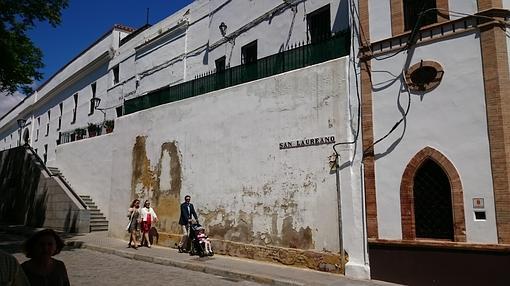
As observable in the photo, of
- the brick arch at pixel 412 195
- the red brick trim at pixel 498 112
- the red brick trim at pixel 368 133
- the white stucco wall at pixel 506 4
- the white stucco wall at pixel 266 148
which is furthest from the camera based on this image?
the white stucco wall at pixel 266 148

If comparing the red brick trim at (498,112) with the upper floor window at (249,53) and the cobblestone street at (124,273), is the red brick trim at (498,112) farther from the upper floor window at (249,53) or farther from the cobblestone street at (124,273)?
the upper floor window at (249,53)

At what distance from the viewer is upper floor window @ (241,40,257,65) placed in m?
16.3

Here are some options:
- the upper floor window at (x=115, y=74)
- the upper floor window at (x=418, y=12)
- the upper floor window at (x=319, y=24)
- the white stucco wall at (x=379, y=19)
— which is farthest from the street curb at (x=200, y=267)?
the upper floor window at (x=115, y=74)

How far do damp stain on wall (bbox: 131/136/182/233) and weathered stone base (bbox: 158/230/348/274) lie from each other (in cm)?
251

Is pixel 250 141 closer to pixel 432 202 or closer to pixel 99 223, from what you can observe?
pixel 432 202

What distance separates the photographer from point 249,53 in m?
16.6

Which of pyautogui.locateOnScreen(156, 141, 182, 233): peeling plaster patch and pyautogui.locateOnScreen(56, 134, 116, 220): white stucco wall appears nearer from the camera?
pyautogui.locateOnScreen(156, 141, 182, 233): peeling plaster patch

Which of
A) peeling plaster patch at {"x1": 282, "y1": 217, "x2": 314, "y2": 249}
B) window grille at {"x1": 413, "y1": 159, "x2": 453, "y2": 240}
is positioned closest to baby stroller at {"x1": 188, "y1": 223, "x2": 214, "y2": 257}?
peeling plaster patch at {"x1": 282, "y1": 217, "x2": 314, "y2": 249}

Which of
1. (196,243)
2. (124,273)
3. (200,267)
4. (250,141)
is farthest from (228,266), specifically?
(250,141)

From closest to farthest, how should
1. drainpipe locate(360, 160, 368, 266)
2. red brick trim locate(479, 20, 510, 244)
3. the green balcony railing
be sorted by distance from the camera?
1. red brick trim locate(479, 20, 510, 244)
2. drainpipe locate(360, 160, 368, 266)
3. the green balcony railing

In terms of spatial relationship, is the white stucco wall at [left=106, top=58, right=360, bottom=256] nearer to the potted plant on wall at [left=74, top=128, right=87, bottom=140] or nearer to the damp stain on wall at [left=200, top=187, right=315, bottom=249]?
the damp stain on wall at [left=200, top=187, right=315, bottom=249]

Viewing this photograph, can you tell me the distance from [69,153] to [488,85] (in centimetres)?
2168

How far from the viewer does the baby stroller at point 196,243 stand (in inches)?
504

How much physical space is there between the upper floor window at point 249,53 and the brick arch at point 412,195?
850cm
